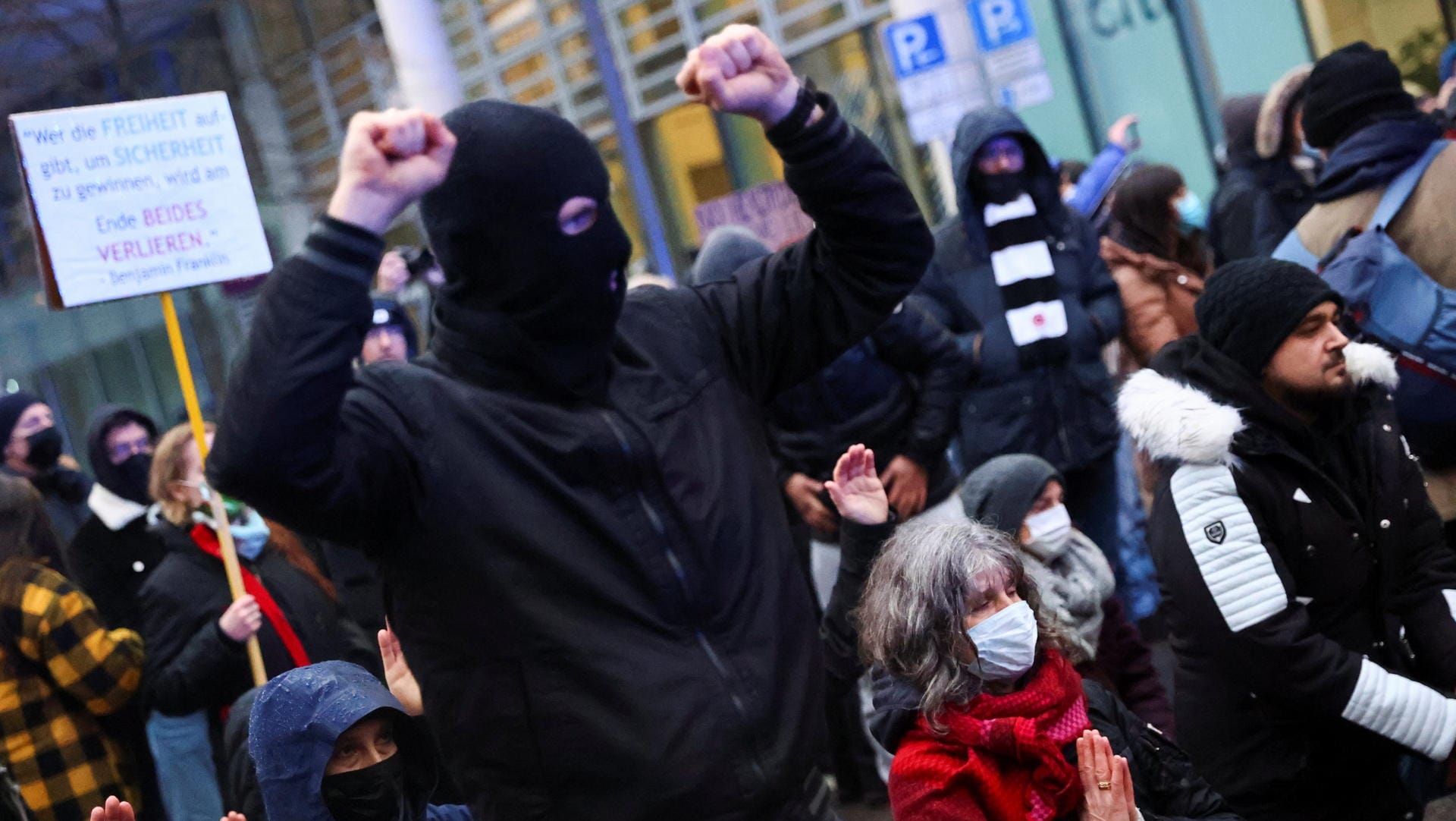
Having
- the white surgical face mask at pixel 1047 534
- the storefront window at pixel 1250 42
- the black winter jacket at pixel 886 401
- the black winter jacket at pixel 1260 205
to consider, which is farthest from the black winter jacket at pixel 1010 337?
the storefront window at pixel 1250 42

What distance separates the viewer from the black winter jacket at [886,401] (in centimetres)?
561

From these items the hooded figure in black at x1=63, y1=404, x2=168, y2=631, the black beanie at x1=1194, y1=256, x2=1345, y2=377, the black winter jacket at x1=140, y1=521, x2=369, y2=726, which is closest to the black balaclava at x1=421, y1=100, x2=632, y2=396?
the black beanie at x1=1194, y1=256, x2=1345, y2=377

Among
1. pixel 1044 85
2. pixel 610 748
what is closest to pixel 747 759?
pixel 610 748

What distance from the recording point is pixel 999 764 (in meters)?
3.12

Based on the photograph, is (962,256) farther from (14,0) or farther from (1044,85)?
(14,0)

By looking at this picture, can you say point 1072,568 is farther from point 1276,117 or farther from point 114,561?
point 114,561

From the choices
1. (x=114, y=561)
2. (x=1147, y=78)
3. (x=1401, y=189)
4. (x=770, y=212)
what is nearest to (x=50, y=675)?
(x=114, y=561)

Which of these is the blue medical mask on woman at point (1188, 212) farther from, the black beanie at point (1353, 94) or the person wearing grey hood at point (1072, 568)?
the person wearing grey hood at point (1072, 568)

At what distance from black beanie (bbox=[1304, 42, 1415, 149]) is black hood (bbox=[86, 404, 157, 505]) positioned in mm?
4577

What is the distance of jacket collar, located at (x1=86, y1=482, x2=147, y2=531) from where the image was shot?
20.5ft

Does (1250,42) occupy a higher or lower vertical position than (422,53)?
lower

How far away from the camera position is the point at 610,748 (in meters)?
2.30

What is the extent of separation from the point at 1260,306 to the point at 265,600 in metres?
3.33

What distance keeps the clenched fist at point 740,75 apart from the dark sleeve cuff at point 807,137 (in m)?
0.05
